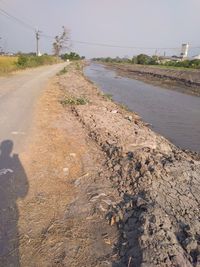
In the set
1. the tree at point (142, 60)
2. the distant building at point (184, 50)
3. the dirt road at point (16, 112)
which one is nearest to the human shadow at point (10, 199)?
the dirt road at point (16, 112)

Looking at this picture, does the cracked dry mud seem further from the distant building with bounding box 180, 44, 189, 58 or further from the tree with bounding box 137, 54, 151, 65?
the distant building with bounding box 180, 44, 189, 58

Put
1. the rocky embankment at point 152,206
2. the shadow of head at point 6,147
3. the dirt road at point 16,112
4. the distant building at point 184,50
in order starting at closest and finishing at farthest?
the rocky embankment at point 152,206 → the shadow of head at point 6,147 → the dirt road at point 16,112 → the distant building at point 184,50

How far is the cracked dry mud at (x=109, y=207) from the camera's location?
3.87 metres

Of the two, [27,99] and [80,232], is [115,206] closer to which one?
[80,232]

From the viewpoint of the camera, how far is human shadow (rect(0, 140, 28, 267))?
12.7 ft

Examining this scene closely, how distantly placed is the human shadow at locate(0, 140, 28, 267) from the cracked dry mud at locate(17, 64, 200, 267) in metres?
0.13

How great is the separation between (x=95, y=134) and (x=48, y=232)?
5.25 m

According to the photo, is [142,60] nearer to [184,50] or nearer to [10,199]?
[184,50]

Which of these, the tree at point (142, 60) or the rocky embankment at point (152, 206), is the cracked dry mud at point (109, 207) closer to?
the rocky embankment at point (152, 206)

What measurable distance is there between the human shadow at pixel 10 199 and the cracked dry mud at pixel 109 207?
134 millimetres

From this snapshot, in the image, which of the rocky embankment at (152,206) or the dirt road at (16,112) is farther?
the dirt road at (16,112)

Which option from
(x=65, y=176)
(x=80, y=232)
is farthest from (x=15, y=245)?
(x=65, y=176)

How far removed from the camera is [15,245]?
401cm

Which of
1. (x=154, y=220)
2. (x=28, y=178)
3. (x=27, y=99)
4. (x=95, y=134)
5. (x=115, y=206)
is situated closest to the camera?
(x=154, y=220)
